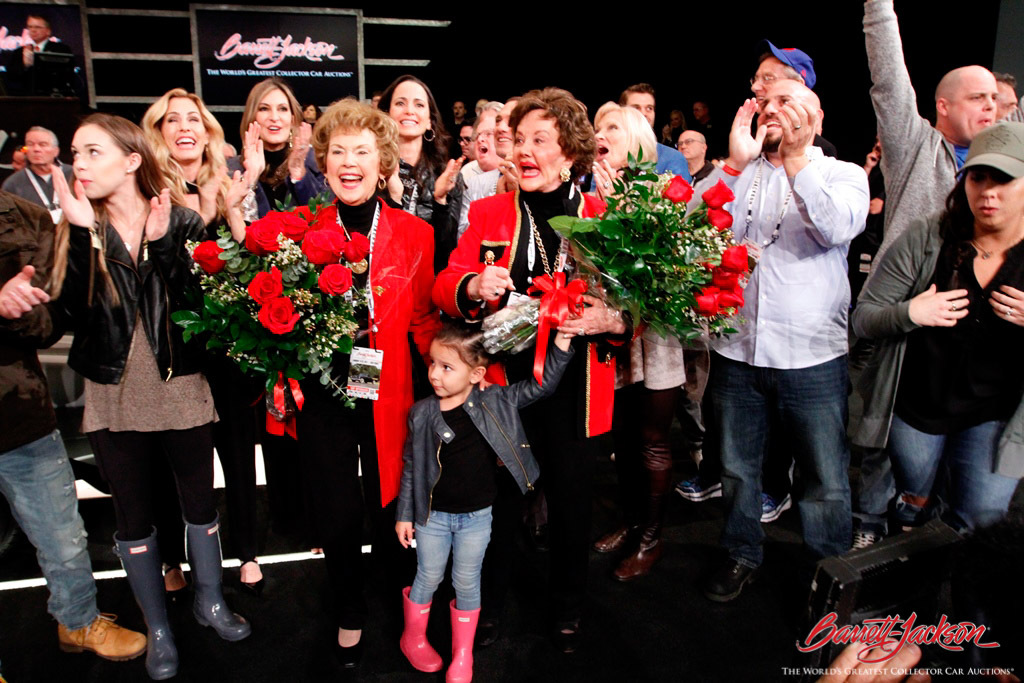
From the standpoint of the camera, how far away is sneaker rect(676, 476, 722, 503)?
3.70m

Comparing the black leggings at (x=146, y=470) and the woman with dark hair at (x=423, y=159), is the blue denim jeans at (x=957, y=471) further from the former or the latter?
the black leggings at (x=146, y=470)

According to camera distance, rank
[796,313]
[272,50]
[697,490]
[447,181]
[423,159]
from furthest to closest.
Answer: [272,50] < [697,490] < [423,159] < [447,181] < [796,313]

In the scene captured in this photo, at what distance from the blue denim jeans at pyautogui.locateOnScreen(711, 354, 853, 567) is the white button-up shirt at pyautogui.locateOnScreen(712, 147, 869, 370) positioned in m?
0.07

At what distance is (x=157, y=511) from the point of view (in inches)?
111

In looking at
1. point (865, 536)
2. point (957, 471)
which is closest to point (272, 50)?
point (865, 536)

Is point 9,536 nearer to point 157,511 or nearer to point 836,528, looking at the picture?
point 157,511

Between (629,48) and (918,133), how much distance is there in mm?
6418

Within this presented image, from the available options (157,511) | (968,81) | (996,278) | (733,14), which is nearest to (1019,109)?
(968,81)

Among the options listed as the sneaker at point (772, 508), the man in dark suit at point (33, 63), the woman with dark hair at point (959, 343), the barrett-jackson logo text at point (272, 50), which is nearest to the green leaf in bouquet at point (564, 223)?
the woman with dark hair at point (959, 343)

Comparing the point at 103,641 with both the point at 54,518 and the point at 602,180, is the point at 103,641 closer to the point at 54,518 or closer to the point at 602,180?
the point at 54,518

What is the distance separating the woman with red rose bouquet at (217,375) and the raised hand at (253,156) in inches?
2.3

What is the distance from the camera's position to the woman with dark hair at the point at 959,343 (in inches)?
83.7

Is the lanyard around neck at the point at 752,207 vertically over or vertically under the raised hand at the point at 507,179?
under

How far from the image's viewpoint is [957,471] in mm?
2340
